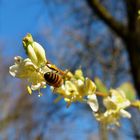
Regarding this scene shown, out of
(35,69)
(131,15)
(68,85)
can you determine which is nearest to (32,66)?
(35,69)

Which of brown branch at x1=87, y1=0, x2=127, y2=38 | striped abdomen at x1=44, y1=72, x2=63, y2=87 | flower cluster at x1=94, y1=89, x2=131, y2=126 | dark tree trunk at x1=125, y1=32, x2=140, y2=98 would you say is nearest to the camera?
striped abdomen at x1=44, y1=72, x2=63, y2=87

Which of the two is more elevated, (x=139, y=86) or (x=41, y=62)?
(x=139, y=86)

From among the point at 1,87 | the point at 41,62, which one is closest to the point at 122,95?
the point at 41,62

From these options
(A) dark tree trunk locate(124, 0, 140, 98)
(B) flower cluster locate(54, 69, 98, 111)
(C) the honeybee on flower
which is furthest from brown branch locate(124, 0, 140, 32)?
(C) the honeybee on flower

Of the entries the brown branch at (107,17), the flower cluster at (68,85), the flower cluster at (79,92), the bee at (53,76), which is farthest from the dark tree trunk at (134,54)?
the bee at (53,76)

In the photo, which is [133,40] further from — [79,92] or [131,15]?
[79,92]

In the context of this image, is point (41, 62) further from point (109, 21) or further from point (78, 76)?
point (109, 21)

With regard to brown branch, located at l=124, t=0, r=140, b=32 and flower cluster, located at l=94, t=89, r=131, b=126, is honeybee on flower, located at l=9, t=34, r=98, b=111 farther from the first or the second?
brown branch, located at l=124, t=0, r=140, b=32
